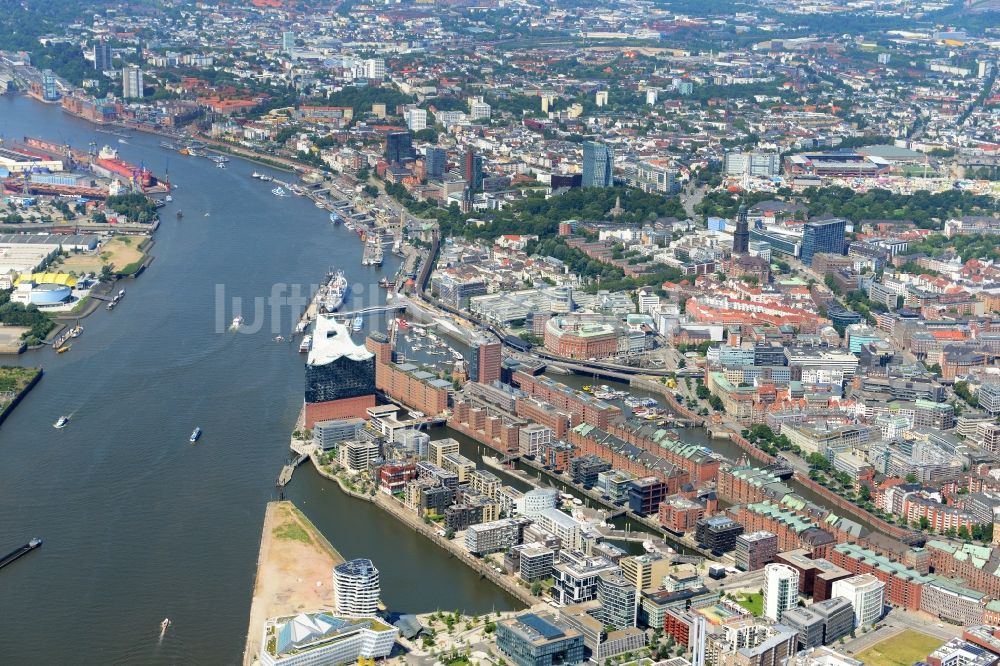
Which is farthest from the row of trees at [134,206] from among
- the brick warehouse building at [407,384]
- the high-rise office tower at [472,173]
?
the brick warehouse building at [407,384]

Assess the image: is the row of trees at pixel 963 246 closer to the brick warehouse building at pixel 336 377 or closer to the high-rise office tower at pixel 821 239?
the high-rise office tower at pixel 821 239

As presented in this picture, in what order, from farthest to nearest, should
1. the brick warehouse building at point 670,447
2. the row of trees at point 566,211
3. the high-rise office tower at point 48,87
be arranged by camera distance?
the high-rise office tower at point 48,87
the row of trees at point 566,211
the brick warehouse building at point 670,447

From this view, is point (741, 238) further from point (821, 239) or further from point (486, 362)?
point (486, 362)

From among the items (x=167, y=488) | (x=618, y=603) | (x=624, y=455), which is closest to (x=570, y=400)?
(x=624, y=455)


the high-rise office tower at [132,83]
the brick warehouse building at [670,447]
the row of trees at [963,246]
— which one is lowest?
the brick warehouse building at [670,447]

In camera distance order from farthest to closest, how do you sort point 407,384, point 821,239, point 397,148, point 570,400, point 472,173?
point 397,148 → point 472,173 → point 821,239 → point 407,384 → point 570,400
